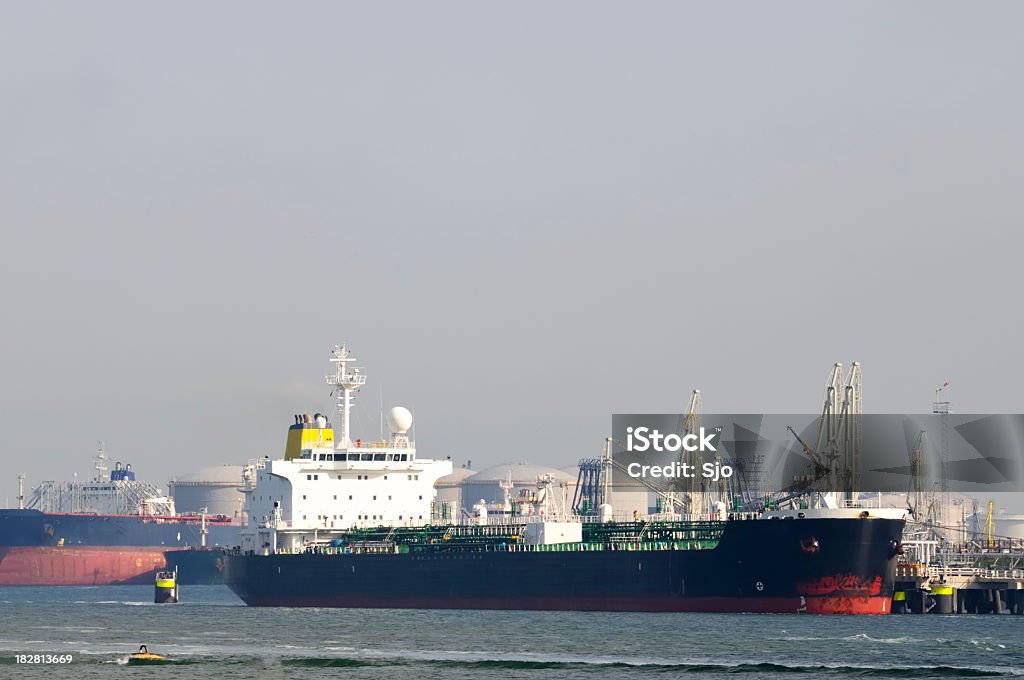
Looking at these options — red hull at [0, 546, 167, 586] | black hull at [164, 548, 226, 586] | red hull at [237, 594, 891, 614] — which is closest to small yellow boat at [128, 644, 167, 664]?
red hull at [237, 594, 891, 614]

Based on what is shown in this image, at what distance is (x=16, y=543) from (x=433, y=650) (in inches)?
4210

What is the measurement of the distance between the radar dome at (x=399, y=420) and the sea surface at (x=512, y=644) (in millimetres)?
15545

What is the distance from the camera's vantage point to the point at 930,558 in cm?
11188

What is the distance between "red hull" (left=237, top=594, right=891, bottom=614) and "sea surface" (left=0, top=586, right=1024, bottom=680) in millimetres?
904

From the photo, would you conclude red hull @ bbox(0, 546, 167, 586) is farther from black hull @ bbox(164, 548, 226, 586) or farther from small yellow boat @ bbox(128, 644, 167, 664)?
small yellow boat @ bbox(128, 644, 167, 664)

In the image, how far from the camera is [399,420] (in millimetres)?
108688

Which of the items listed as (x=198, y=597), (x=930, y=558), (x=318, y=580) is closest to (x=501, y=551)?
(x=318, y=580)

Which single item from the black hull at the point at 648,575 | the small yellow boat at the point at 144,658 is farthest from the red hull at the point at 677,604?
the small yellow boat at the point at 144,658

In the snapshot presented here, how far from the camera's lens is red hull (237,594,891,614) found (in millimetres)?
85000

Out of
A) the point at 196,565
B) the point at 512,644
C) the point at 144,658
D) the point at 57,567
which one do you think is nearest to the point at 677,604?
the point at 512,644

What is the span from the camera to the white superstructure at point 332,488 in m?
104

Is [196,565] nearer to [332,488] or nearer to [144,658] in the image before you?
[332,488]

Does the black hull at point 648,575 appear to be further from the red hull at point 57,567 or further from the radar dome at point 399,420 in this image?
the red hull at point 57,567

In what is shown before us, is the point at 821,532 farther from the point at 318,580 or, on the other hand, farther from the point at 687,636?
the point at 318,580
